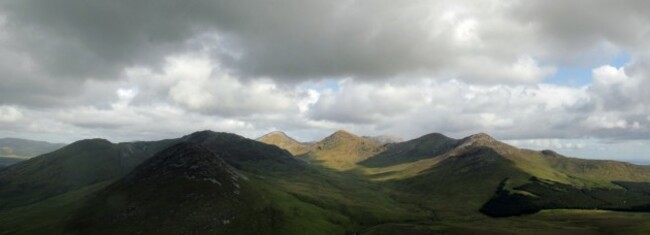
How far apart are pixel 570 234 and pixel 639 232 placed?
83.6 feet

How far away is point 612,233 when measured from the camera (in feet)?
633

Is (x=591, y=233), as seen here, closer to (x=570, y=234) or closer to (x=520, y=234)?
(x=570, y=234)

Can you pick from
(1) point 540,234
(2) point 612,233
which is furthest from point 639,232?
(1) point 540,234

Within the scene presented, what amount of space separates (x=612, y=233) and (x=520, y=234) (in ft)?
124

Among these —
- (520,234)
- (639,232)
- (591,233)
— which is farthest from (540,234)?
(639,232)

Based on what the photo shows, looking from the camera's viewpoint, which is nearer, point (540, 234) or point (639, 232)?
point (639, 232)

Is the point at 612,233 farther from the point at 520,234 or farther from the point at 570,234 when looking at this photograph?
the point at 520,234

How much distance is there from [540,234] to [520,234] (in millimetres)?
8649

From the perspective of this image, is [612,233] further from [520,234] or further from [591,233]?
[520,234]

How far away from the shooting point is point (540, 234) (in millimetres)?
198750

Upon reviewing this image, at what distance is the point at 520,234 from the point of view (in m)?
200

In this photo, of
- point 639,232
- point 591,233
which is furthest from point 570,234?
A: point 639,232

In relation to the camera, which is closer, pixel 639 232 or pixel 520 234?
pixel 639 232

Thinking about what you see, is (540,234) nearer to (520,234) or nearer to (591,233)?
(520,234)
